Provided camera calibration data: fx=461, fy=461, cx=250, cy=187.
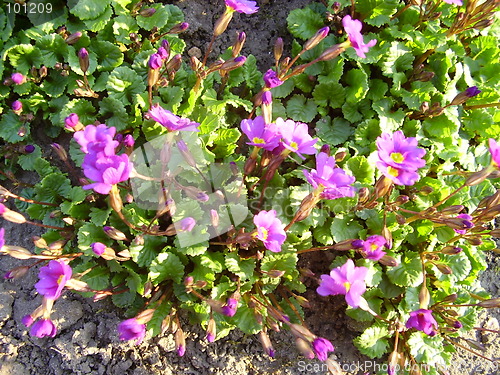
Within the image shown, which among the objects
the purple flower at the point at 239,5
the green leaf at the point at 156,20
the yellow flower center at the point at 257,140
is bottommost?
the yellow flower center at the point at 257,140

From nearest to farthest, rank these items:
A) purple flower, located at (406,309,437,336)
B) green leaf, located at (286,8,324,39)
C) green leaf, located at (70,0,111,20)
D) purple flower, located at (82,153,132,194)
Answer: purple flower, located at (82,153,132,194)
purple flower, located at (406,309,437,336)
green leaf, located at (70,0,111,20)
green leaf, located at (286,8,324,39)

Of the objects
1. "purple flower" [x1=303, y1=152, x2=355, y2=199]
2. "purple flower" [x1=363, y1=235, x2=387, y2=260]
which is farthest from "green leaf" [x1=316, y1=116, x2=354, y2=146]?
"purple flower" [x1=363, y1=235, x2=387, y2=260]

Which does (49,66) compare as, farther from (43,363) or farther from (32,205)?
(43,363)

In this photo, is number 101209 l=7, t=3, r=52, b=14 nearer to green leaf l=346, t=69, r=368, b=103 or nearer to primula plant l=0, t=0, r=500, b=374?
primula plant l=0, t=0, r=500, b=374

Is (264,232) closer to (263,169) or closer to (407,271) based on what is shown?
(263,169)

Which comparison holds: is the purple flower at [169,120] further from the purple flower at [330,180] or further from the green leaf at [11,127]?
the green leaf at [11,127]

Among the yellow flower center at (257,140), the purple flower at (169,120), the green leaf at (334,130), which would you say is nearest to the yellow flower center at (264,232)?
the yellow flower center at (257,140)

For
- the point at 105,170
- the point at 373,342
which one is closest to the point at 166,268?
the point at 105,170
